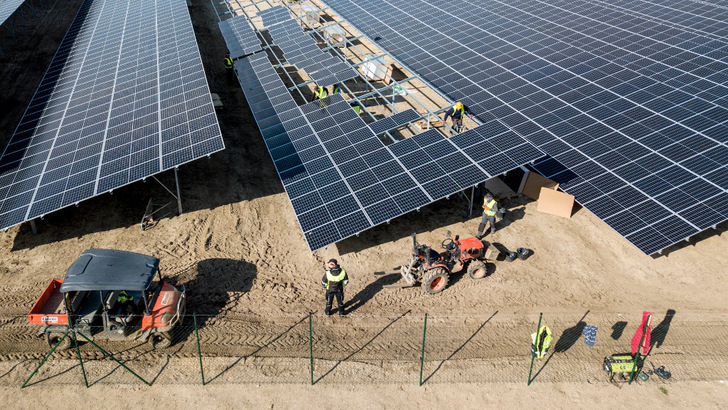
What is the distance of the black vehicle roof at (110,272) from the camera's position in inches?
453

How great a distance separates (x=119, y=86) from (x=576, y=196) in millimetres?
20896

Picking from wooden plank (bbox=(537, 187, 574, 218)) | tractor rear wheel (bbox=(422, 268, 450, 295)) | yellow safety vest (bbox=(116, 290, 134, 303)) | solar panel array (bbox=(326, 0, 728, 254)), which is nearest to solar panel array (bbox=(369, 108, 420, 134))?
solar panel array (bbox=(326, 0, 728, 254))

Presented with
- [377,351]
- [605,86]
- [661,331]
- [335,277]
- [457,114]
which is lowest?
[661,331]

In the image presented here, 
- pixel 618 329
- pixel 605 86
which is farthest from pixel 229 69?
pixel 618 329

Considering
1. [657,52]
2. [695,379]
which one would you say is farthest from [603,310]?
[657,52]

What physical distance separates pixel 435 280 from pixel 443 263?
624 millimetres

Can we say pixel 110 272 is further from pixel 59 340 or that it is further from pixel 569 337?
pixel 569 337

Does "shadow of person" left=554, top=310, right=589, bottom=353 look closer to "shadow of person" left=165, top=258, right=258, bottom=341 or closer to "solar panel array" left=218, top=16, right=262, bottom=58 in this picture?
"shadow of person" left=165, top=258, right=258, bottom=341

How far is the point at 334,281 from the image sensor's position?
500 inches

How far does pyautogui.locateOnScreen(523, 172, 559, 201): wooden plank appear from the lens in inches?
655

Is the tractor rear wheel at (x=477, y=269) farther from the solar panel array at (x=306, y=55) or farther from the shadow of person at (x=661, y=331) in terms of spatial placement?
the solar panel array at (x=306, y=55)

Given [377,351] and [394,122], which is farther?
[394,122]

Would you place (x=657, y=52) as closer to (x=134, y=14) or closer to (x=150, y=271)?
(x=150, y=271)

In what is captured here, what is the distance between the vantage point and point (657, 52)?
22.0 meters
